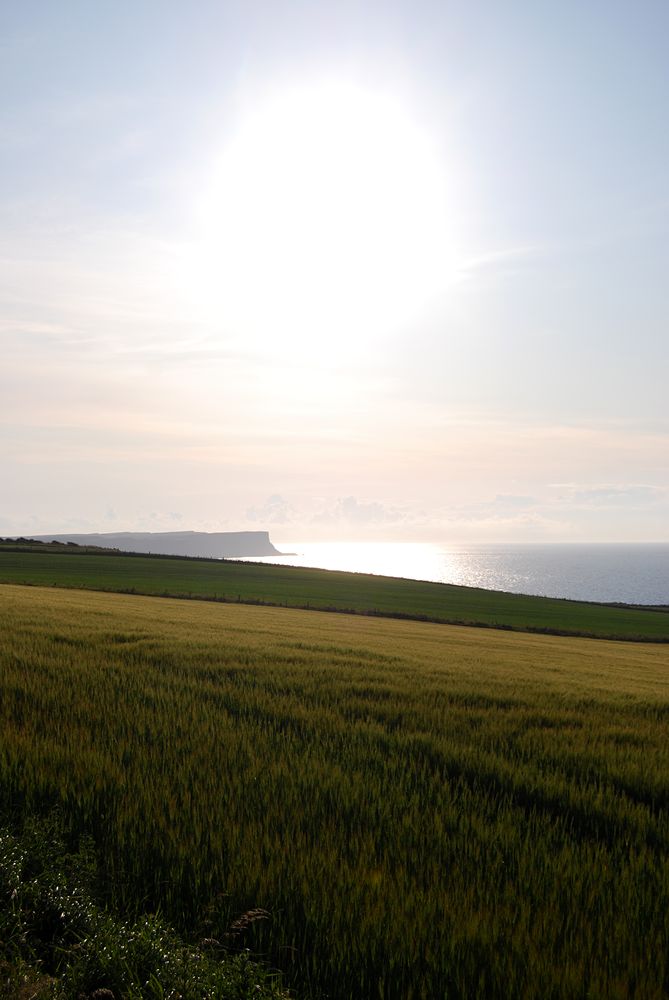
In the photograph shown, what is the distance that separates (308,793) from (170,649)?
7537 mm

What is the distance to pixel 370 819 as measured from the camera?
4.63m

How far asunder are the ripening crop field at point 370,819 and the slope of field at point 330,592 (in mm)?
36429

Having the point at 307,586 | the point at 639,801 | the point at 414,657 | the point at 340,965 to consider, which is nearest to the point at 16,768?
the point at 340,965

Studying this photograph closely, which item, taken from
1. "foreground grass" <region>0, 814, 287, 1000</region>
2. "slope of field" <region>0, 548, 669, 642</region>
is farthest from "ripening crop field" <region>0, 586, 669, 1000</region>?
"slope of field" <region>0, 548, 669, 642</region>

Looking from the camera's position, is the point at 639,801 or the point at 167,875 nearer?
the point at 167,875

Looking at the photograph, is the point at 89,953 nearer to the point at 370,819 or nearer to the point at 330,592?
the point at 370,819

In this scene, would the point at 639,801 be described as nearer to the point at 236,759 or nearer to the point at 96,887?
the point at 236,759

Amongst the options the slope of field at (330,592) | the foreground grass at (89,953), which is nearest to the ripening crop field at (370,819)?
the foreground grass at (89,953)

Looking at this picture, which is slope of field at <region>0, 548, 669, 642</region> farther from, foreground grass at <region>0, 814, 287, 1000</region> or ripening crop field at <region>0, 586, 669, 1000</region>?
foreground grass at <region>0, 814, 287, 1000</region>

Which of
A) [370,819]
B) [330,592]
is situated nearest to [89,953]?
[370,819]

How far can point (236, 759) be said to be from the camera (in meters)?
5.75

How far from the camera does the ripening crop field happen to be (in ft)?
10.4

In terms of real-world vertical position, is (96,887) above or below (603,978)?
below

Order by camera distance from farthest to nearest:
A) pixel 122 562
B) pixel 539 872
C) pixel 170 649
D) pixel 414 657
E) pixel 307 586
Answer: pixel 122 562 < pixel 307 586 < pixel 414 657 < pixel 170 649 < pixel 539 872
